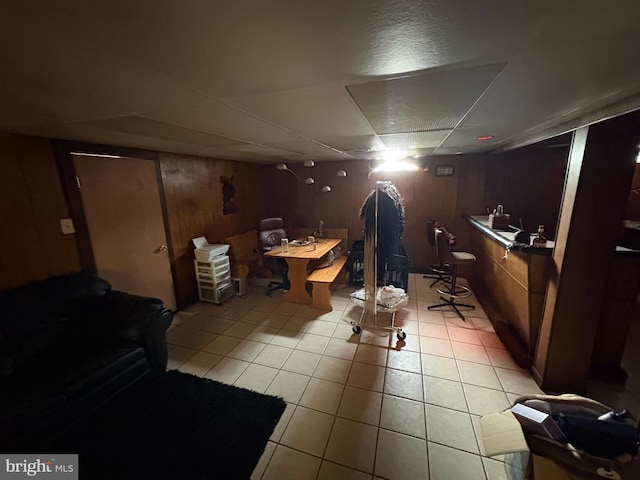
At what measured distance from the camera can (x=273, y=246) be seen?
461 centimetres

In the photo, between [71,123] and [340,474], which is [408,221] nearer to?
[340,474]

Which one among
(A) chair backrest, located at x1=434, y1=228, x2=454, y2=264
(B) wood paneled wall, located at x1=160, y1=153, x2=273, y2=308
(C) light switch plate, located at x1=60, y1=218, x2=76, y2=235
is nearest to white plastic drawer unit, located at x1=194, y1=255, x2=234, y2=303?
(B) wood paneled wall, located at x1=160, y1=153, x2=273, y2=308

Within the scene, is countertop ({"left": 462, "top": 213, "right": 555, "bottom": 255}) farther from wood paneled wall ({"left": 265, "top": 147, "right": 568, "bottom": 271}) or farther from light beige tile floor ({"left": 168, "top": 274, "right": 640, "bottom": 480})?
light beige tile floor ({"left": 168, "top": 274, "right": 640, "bottom": 480})

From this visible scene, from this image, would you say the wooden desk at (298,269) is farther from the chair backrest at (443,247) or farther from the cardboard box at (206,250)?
the chair backrest at (443,247)

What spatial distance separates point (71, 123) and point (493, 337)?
438 centimetres

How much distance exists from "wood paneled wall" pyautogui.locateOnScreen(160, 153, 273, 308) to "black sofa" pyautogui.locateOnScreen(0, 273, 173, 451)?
126 cm

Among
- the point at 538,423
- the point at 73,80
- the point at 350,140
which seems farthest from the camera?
the point at 350,140

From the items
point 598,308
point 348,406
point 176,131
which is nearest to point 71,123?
point 176,131

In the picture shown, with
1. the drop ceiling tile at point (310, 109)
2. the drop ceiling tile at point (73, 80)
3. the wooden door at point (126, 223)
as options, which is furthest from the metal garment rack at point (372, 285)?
the wooden door at point (126, 223)

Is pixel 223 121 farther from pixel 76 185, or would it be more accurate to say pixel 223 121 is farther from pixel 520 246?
pixel 520 246

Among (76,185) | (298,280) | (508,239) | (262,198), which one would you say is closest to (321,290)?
(298,280)

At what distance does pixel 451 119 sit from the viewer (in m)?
1.92

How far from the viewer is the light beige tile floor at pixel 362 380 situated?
1618 millimetres

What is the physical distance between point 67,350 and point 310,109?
2.60 m
